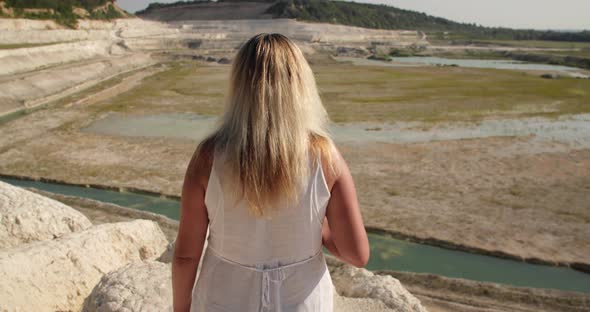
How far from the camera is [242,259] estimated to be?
74.2 inches

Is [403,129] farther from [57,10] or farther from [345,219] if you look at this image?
[57,10]

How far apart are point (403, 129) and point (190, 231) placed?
16.4 metres

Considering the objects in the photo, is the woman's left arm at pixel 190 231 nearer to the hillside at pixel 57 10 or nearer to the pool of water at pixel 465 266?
the pool of water at pixel 465 266

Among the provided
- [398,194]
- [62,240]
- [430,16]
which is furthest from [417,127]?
[430,16]

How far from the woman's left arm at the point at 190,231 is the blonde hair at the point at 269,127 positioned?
11cm

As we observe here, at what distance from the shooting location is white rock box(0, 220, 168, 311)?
446 centimetres

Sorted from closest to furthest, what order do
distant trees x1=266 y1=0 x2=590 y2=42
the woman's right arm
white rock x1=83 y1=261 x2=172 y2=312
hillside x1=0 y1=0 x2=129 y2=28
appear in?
the woman's right arm → white rock x1=83 y1=261 x2=172 y2=312 → hillside x1=0 y1=0 x2=129 y2=28 → distant trees x1=266 y1=0 x2=590 y2=42

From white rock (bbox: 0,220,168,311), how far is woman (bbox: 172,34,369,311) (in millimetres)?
3213

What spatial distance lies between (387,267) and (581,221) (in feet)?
14.5

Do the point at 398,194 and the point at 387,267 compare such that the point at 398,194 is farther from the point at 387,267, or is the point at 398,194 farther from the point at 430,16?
the point at 430,16

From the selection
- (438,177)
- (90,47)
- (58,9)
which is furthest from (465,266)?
(58,9)

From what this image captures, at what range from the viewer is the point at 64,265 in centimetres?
498

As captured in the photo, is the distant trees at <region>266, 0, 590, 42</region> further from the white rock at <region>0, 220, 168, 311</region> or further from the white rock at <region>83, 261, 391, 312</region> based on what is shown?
the white rock at <region>83, 261, 391, 312</region>

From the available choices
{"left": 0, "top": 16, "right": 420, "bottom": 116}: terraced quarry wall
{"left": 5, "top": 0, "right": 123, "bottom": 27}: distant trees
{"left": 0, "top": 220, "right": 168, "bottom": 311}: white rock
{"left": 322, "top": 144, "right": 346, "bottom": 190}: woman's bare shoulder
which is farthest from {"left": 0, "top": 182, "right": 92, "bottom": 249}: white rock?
{"left": 5, "top": 0, "right": 123, "bottom": 27}: distant trees
